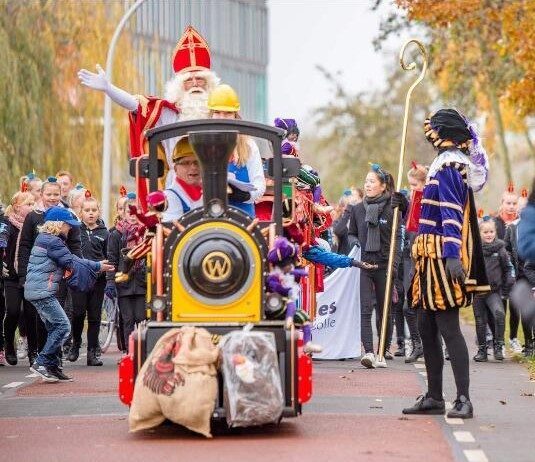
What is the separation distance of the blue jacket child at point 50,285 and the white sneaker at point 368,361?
10.3 feet

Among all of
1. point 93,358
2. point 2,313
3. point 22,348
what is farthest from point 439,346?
point 22,348

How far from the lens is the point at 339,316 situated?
2012 cm

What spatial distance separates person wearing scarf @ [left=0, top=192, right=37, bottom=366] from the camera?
63.4 ft

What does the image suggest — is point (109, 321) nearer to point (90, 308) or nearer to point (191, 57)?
point (90, 308)

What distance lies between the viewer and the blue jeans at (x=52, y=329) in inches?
658

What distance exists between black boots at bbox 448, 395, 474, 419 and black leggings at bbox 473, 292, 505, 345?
Result: 6678 millimetres

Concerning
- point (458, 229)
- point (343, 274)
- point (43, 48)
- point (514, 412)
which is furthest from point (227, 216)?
point (43, 48)

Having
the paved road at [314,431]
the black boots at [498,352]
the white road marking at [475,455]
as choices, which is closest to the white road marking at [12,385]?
the paved road at [314,431]

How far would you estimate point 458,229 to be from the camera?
12852 millimetres

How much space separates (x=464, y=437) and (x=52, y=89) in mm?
23214

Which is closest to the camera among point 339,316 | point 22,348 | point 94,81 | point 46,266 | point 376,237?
point 94,81

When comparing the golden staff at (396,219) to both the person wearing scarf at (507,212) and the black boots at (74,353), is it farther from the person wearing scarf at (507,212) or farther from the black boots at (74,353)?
the black boots at (74,353)

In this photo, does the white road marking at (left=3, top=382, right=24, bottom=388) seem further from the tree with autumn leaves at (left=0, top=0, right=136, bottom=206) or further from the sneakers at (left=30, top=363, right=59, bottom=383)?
the tree with autumn leaves at (left=0, top=0, right=136, bottom=206)

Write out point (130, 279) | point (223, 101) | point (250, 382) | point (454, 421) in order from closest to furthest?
point (250, 382)
point (454, 421)
point (223, 101)
point (130, 279)
